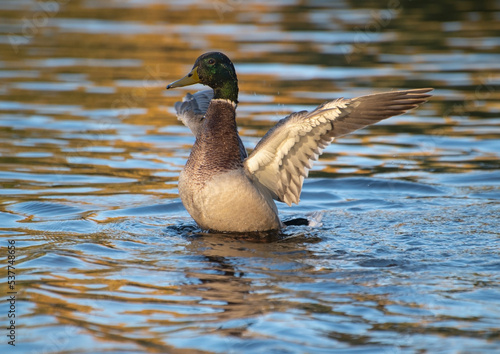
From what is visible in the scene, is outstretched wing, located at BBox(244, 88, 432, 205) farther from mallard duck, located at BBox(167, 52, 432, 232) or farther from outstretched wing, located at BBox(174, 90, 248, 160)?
outstretched wing, located at BBox(174, 90, 248, 160)

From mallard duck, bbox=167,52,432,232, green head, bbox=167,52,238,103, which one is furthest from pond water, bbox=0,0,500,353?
green head, bbox=167,52,238,103

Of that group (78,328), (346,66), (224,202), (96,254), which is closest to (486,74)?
(346,66)

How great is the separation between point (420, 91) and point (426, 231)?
137 cm

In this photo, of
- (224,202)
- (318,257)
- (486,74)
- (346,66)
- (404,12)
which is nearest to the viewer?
(318,257)

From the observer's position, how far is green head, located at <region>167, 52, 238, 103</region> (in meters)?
7.63

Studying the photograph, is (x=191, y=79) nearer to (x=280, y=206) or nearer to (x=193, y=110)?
(x=193, y=110)

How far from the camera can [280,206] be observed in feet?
30.1

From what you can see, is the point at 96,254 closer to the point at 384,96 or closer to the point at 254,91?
the point at 384,96

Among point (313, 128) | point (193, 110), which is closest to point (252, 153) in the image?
point (313, 128)

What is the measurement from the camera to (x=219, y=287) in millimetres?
5848

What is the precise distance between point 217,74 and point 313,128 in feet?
4.09

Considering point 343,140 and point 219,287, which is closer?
point 219,287

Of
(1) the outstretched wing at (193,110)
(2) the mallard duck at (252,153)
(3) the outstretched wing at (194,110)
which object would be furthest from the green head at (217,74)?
(1) the outstretched wing at (193,110)

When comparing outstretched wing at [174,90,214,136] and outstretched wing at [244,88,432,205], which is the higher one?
outstretched wing at [174,90,214,136]
